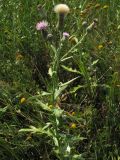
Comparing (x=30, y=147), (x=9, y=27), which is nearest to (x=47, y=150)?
(x=30, y=147)

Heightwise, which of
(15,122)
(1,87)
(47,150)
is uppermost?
(1,87)

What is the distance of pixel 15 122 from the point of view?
201 cm

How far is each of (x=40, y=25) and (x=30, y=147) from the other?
0.64m

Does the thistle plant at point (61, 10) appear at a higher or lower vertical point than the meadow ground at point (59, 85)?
higher

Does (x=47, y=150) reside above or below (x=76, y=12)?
below

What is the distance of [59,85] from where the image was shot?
1851 mm

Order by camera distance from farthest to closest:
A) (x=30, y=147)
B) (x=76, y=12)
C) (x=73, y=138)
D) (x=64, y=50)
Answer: (x=76, y=12) < (x=64, y=50) < (x=30, y=147) < (x=73, y=138)

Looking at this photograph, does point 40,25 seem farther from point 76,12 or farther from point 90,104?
point 76,12

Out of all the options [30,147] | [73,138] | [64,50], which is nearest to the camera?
[73,138]

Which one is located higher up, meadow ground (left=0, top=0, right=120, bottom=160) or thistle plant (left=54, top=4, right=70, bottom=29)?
thistle plant (left=54, top=4, right=70, bottom=29)

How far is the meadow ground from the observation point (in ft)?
6.00

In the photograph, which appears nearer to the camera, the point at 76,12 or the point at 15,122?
the point at 15,122

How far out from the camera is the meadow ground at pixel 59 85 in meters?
1.83

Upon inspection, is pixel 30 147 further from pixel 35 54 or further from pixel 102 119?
pixel 35 54
